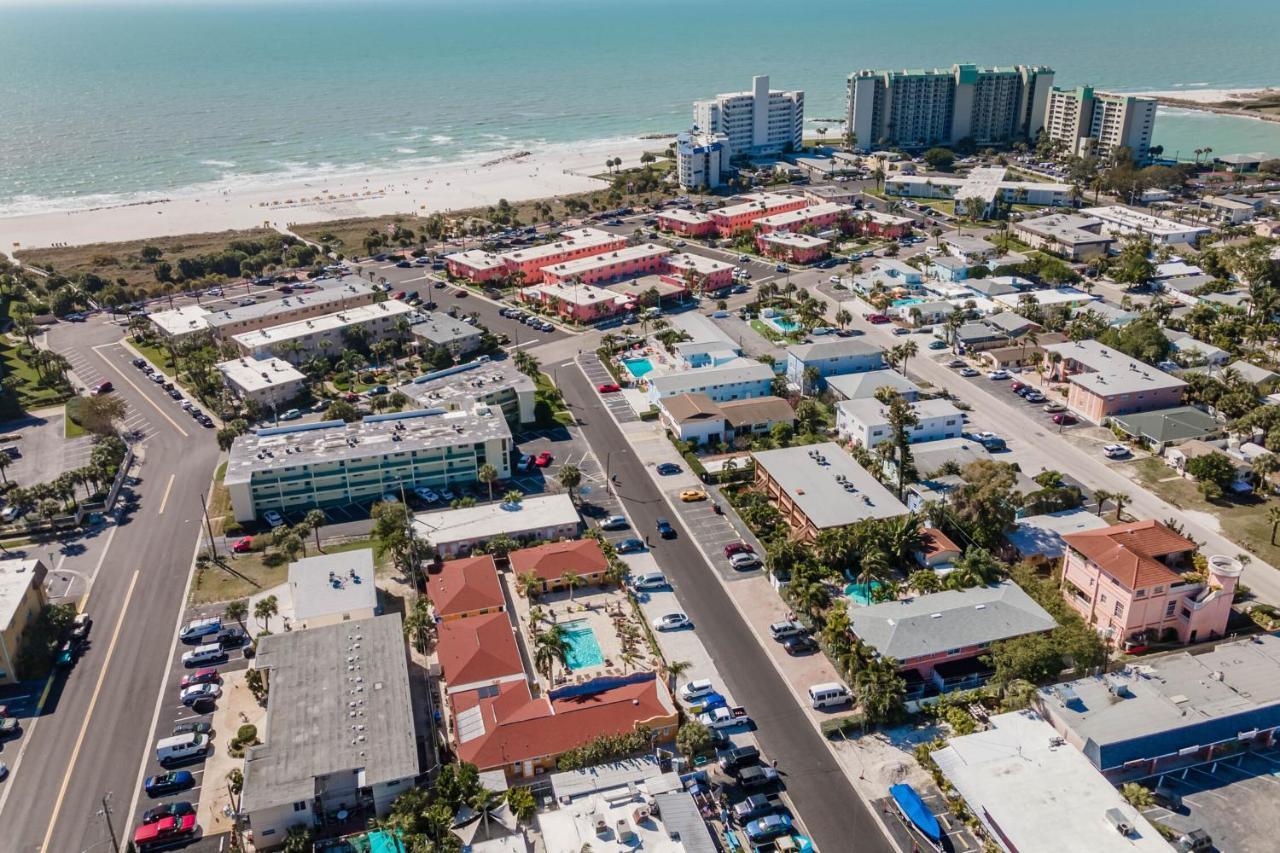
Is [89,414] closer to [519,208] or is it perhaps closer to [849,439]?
Answer: [849,439]

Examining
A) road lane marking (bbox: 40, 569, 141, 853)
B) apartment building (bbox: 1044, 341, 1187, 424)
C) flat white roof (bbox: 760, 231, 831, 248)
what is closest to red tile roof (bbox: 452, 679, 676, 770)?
road lane marking (bbox: 40, 569, 141, 853)

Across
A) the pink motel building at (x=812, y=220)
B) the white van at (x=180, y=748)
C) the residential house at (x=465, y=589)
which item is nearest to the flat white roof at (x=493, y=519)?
the residential house at (x=465, y=589)

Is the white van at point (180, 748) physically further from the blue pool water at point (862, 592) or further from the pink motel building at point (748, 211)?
the pink motel building at point (748, 211)

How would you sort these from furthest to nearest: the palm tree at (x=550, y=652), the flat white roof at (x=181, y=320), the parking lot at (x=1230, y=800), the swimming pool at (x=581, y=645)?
the flat white roof at (x=181, y=320)
the swimming pool at (x=581, y=645)
the palm tree at (x=550, y=652)
the parking lot at (x=1230, y=800)

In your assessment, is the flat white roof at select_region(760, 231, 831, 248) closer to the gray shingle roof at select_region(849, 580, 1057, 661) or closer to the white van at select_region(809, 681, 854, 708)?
the gray shingle roof at select_region(849, 580, 1057, 661)

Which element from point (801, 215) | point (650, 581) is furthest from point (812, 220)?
point (650, 581)

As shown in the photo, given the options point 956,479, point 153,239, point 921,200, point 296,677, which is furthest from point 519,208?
point 296,677
